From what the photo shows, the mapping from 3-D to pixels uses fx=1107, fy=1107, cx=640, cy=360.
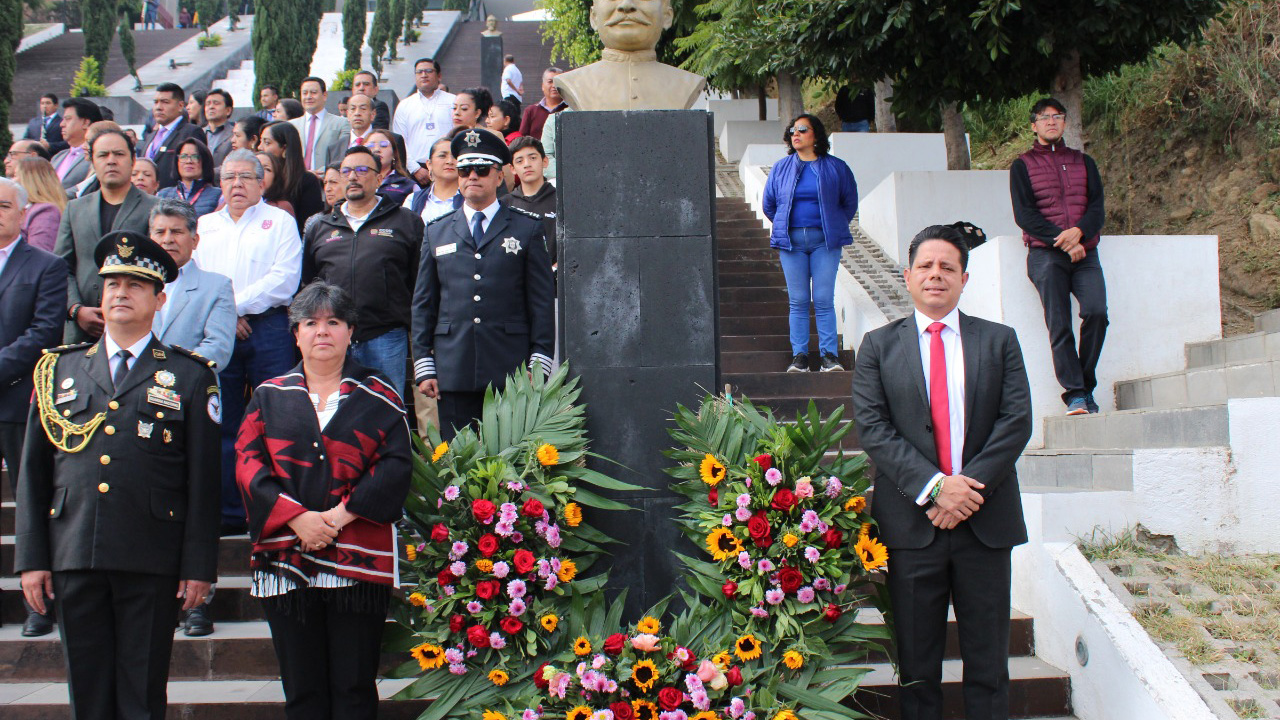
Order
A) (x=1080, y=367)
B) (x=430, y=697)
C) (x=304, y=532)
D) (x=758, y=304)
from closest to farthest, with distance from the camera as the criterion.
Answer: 1. (x=304, y=532)
2. (x=430, y=697)
3. (x=1080, y=367)
4. (x=758, y=304)

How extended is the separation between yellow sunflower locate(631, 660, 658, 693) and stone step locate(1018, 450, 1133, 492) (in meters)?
2.51

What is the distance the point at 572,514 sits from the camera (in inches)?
160

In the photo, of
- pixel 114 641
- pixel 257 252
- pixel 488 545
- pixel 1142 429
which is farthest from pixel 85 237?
Result: pixel 1142 429

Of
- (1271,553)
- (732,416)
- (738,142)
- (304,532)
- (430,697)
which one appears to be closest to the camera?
(304,532)

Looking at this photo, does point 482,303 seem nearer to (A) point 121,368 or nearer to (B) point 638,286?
(B) point 638,286

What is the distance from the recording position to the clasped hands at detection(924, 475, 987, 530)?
3.66 meters

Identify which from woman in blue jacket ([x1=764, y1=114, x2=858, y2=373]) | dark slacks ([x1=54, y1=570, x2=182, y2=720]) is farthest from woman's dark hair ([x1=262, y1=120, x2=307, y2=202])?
dark slacks ([x1=54, y1=570, x2=182, y2=720])

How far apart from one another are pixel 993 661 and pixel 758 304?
205 inches

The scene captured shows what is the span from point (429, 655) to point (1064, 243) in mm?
4328

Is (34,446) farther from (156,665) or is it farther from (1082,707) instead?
(1082,707)

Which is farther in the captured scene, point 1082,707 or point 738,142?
point 738,142

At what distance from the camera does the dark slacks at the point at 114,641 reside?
3598mm

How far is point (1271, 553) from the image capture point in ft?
16.0

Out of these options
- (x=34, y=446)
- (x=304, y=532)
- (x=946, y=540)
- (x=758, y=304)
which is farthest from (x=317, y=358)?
(x=758, y=304)
